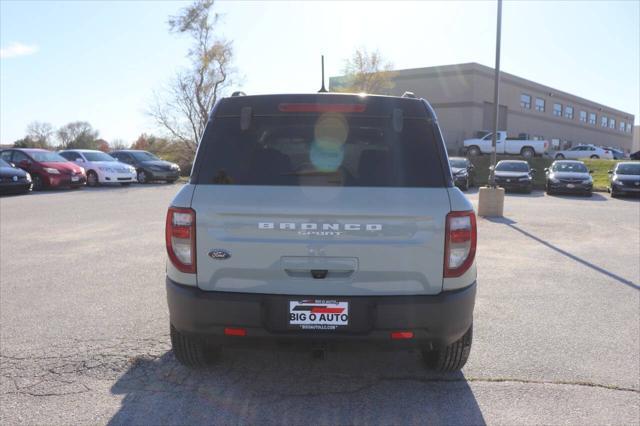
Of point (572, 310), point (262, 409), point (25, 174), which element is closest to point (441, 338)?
point (262, 409)

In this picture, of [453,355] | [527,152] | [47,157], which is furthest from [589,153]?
[453,355]

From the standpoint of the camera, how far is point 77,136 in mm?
88625

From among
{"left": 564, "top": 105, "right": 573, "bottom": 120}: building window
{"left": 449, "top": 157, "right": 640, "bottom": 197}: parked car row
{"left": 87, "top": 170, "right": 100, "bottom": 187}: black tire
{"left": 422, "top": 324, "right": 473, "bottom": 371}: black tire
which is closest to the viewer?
{"left": 422, "top": 324, "right": 473, "bottom": 371}: black tire

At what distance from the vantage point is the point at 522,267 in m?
7.32

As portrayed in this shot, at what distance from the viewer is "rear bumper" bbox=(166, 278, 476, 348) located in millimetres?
2787

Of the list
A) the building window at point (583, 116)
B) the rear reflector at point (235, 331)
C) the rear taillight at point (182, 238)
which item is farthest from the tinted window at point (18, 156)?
the building window at point (583, 116)

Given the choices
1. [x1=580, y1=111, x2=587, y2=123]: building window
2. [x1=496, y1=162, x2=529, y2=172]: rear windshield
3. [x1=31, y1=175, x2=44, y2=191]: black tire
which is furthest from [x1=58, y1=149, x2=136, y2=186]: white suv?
[x1=580, y1=111, x2=587, y2=123]: building window

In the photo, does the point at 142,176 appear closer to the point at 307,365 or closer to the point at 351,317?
the point at 307,365

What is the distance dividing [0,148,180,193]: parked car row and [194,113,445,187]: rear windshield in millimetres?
17679

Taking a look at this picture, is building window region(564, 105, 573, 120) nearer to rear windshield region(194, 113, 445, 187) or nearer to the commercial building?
the commercial building

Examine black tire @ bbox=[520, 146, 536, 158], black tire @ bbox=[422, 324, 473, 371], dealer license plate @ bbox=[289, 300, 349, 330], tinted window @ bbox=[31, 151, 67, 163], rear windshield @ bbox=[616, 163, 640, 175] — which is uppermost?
black tire @ bbox=[520, 146, 536, 158]

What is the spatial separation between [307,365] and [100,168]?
812 inches

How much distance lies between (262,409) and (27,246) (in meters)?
7.21

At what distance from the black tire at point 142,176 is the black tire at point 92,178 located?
243 cm
